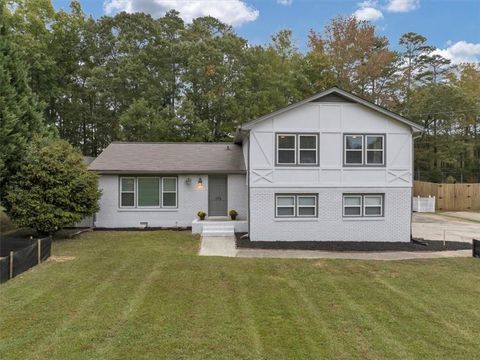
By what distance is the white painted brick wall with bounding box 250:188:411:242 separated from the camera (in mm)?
13867

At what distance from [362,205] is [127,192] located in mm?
→ 10557

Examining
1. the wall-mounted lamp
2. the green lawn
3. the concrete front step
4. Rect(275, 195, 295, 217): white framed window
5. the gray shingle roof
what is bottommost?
the green lawn

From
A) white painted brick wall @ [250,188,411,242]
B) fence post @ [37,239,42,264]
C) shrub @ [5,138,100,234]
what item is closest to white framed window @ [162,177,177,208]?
shrub @ [5,138,100,234]

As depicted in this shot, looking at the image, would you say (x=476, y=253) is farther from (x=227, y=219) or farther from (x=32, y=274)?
(x=32, y=274)

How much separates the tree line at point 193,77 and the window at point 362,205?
48.4ft

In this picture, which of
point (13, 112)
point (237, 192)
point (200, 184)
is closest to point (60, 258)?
point (200, 184)

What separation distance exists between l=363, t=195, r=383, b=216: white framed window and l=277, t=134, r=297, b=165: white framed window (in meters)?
3.37

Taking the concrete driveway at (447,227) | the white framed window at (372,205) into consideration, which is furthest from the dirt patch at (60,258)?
the concrete driveway at (447,227)

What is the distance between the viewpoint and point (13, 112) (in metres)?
15.0

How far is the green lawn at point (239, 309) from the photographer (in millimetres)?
5230

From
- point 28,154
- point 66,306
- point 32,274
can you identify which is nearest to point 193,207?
point 28,154

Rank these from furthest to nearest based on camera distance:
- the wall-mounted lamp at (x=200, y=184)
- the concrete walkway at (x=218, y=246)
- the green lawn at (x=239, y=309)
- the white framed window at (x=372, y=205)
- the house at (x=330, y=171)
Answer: the wall-mounted lamp at (x=200, y=184)
the white framed window at (x=372, y=205)
the house at (x=330, y=171)
the concrete walkway at (x=218, y=246)
the green lawn at (x=239, y=309)

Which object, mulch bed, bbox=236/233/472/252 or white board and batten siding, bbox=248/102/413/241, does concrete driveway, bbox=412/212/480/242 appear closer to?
mulch bed, bbox=236/233/472/252

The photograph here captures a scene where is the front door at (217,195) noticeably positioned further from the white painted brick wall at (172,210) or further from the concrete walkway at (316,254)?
the concrete walkway at (316,254)
